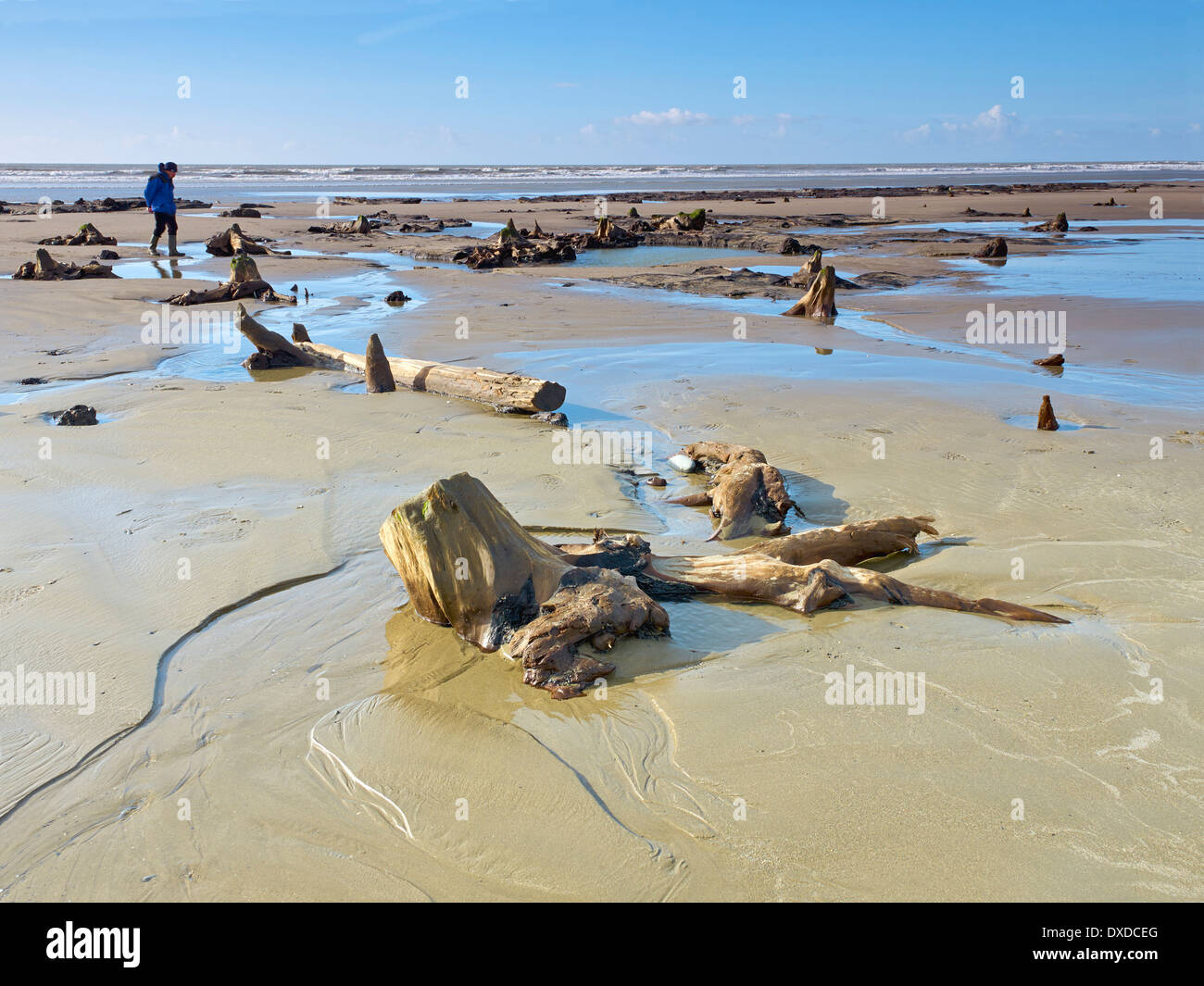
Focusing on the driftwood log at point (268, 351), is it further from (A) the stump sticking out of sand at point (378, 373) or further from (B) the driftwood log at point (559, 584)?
(B) the driftwood log at point (559, 584)

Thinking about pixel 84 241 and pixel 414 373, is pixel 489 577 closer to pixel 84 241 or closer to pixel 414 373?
pixel 414 373

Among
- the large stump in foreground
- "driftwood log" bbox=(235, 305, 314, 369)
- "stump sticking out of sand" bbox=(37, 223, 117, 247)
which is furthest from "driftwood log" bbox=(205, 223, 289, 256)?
the large stump in foreground

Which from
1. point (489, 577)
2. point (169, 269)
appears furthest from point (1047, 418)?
point (169, 269)

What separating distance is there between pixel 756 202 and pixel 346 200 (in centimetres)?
2125

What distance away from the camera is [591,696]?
3742mm

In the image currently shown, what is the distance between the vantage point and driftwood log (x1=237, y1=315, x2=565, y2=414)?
8.20 metres

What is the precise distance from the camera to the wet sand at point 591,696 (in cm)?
280

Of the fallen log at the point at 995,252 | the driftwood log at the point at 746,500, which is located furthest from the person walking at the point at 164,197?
Result: the fallen log at the point at 995,252

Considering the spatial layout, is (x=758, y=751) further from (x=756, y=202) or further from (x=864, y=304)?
(x=756, y=202)

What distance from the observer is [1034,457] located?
6.83 meters

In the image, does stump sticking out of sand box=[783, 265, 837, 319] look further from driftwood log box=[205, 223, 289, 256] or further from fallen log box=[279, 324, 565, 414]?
driftwood log box=[205, 223, 289, 256]

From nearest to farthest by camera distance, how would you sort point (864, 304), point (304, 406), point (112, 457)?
point (112, 457) → point (304, 406) → point (864, 304)

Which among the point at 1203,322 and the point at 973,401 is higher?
the point at 1203,322
